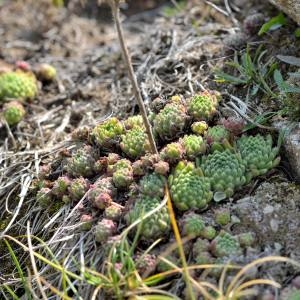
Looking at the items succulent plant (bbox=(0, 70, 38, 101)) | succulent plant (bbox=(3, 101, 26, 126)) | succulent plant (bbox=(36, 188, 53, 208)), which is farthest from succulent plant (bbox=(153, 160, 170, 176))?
succulent plant (bbox=(0, 70, 38, 101))

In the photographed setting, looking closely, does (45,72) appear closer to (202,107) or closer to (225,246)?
(202,107)

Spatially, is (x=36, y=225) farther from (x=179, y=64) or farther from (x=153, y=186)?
(x=179, y=64)

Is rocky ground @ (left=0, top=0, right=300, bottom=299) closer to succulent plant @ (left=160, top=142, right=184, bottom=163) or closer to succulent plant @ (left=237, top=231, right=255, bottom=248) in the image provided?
succulent plant @ (left=237, top=231, right=255, bottom=248)

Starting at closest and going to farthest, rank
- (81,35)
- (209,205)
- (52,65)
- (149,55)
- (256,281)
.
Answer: (256,281) < (209,205) < (149,55) < (52,65) < (81,35)

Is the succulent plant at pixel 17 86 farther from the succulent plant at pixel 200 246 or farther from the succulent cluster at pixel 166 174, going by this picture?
the succulent plant at pixel 200 246

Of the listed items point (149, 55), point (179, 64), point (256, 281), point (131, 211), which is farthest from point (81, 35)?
point (256, 281)

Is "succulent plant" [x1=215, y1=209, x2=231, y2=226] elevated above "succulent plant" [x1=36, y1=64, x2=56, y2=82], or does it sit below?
below

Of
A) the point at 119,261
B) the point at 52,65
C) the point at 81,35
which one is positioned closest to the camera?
the point at 119,261
